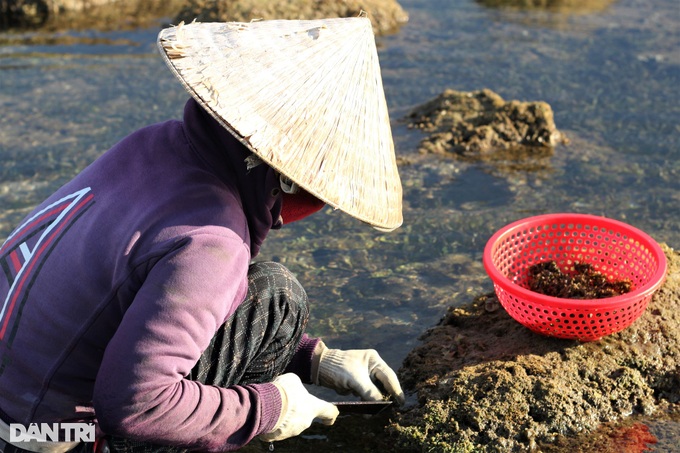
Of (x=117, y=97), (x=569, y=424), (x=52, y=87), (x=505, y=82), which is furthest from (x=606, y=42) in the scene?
(x=569, y=424)

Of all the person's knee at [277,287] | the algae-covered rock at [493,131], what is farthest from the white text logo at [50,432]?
the algae-covered rock at [493,131]

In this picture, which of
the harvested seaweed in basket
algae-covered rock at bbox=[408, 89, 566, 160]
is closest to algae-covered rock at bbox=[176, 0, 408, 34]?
algae-covered rock at bbox=[408, 89, 566, 160]

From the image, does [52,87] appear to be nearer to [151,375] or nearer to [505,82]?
[505,82]

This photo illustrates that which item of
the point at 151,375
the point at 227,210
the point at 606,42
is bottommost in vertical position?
the point at 606,42

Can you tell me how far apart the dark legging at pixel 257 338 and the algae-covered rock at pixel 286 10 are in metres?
4.98

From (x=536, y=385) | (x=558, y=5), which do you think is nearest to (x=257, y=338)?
(x=536, y=385)

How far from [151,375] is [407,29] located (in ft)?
21.6

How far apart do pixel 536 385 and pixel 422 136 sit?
9.69ft

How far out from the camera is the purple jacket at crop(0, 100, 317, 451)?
2.07m

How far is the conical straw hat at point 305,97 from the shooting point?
217 cm

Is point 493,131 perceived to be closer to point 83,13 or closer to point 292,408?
point 292,408

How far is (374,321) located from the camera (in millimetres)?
3697

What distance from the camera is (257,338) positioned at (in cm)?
268

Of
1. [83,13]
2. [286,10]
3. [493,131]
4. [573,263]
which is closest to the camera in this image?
[573,263]
